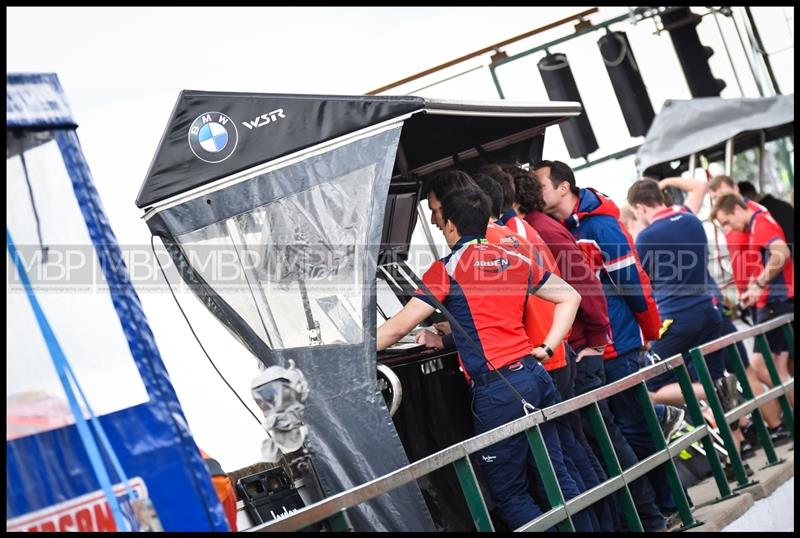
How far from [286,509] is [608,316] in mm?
2415

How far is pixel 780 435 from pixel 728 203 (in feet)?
6.68

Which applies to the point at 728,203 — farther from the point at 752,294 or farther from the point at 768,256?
the point at 752,294

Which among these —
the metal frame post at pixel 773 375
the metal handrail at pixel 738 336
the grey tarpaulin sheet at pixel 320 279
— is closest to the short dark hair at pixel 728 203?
the metal handrail at pixel 738 336

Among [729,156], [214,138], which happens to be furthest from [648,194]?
[214,138]

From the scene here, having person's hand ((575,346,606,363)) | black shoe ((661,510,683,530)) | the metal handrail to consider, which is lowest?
black shoe ((661,510,683,530))

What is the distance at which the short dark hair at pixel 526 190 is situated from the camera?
674cm

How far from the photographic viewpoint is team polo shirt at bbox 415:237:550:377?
5.46 metres

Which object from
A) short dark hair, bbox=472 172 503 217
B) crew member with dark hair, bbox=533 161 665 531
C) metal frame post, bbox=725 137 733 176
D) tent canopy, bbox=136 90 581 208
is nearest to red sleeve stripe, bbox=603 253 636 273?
crew member with dark hair, bbox=533 161 665 531

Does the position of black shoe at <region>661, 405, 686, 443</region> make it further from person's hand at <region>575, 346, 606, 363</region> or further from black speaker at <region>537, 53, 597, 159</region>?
black speaker at <region>537, 53, 597, 159</region>

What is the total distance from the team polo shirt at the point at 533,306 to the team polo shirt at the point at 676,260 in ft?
8.23

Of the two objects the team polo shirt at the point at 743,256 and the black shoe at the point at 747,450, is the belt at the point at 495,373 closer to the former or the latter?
the black shoe at the point at 747,450

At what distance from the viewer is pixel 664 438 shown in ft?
21.7

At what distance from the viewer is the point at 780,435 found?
30.6ft

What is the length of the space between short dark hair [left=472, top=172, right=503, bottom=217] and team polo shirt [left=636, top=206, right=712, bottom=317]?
2570 mm
